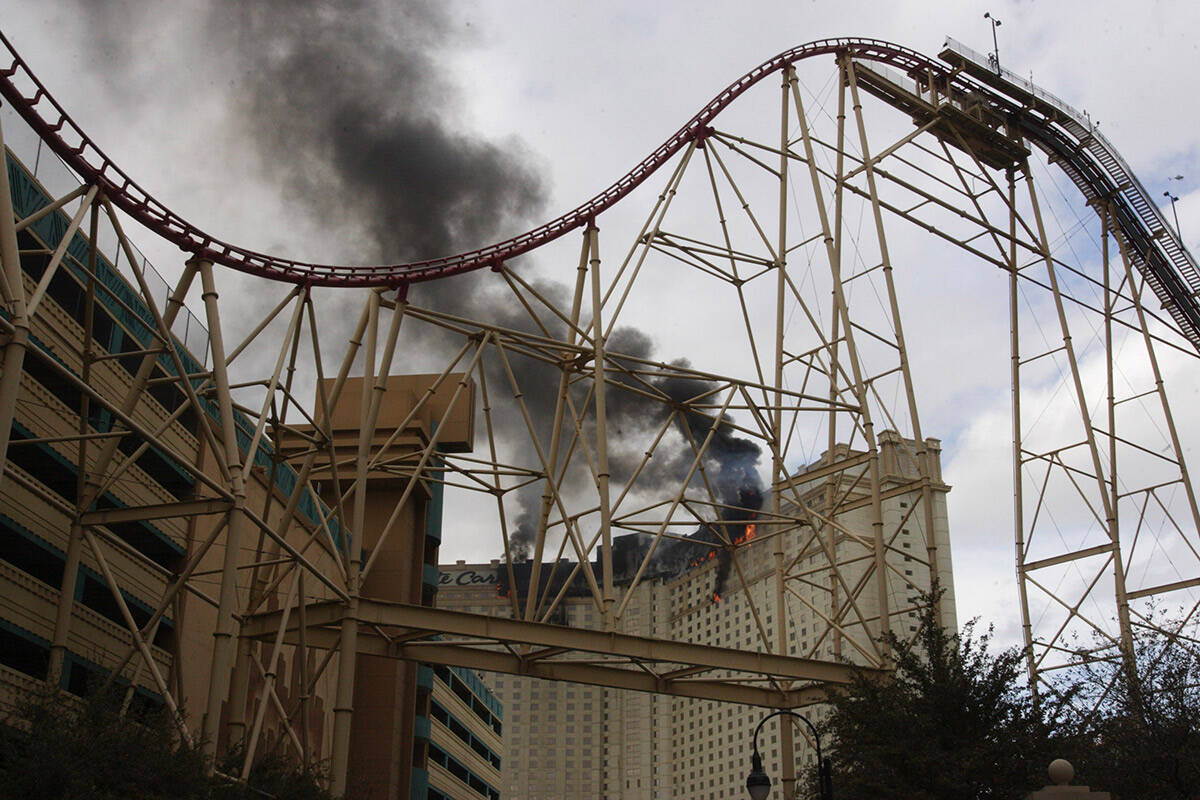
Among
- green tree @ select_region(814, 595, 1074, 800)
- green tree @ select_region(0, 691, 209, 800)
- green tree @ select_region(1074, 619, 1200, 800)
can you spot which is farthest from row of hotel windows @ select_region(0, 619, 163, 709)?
green tree @ select_region(1074, 619, 1200, 800)

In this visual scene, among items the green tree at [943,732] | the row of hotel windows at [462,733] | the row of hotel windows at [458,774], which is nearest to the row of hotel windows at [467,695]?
the row of hotel windows at [462,733]

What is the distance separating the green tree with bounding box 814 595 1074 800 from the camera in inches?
835

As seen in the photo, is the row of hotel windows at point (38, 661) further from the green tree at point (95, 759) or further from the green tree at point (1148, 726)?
the green tree at point (1148, 726)

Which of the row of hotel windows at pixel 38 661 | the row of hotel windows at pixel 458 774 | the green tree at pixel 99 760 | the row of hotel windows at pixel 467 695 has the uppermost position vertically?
the row of hotel windows at pixel 467 695

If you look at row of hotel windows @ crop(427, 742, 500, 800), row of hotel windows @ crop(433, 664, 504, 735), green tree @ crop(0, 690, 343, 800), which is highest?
row of hotel windows @ crop(433, 664, 504, 735)

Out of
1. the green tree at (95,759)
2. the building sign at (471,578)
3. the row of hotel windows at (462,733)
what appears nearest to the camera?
the green tree at (95,759)

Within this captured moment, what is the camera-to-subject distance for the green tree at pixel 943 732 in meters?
21.2

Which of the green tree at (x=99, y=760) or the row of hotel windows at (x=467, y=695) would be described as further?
the row of hotel windows at (x=467, y=695)

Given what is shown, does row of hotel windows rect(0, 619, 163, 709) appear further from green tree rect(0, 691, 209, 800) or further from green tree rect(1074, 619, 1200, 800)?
green tree rect(1074, 619, 1200, 800)

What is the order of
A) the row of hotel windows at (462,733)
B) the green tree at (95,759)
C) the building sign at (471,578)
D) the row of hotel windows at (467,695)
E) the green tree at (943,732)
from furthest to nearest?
the building sign at (471,578) < the row of hotel windows at (467,695) < the row of hotel windows at (462,733) < the green tree at (943,732) < the green tree at (95,759)

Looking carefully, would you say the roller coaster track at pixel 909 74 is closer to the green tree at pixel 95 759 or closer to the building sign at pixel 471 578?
the green tree at pixel 95 759

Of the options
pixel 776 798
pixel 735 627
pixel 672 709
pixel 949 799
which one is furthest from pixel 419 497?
pixel 672 709

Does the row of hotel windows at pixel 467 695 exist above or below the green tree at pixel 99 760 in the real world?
above

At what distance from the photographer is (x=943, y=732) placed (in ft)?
72.4
